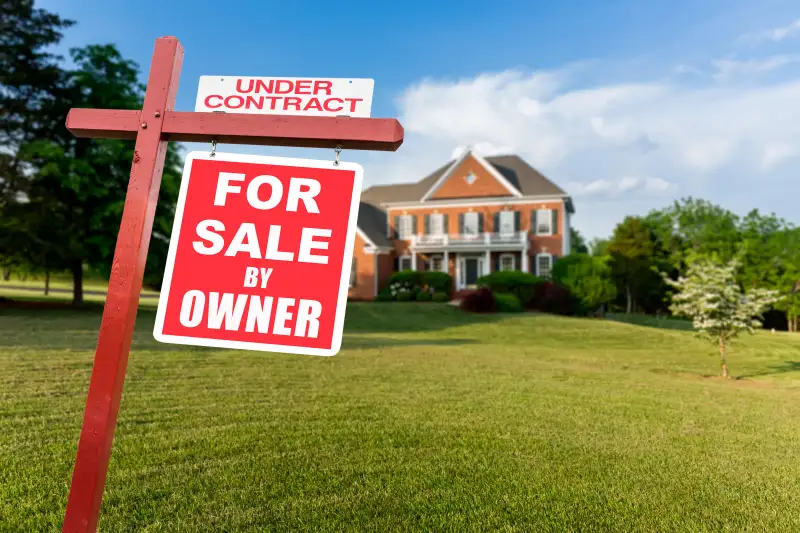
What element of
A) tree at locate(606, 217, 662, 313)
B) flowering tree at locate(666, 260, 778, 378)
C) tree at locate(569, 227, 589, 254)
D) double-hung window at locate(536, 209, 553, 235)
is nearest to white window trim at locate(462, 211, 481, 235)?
double-hung window at locate(536, 209, 553, 235)

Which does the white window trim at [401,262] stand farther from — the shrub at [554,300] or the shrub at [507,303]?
the shrub at [554,300]

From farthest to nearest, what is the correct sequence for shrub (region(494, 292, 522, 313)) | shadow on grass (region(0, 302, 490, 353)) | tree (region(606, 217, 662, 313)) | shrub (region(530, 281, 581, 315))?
tree (region(606, 217, 662, 313)) → shrub (region(530, 281, 581, 315)) → shrub (region(494, 292, 522, 313)) → shadow on grass (region(0, 302, 490, 353))

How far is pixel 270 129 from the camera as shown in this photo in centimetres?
328

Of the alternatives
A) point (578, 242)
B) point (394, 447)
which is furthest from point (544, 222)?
point (578, 242)

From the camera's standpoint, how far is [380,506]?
14.0ft

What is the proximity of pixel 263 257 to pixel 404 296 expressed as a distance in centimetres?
3133

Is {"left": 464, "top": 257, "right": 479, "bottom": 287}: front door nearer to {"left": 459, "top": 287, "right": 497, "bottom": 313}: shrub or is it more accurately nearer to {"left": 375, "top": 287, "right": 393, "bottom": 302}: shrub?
{"left": 375, "top": 287, "right": 393, "bottom": 302}: shrub

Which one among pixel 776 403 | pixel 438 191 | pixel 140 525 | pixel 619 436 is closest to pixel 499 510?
pixel 140 525

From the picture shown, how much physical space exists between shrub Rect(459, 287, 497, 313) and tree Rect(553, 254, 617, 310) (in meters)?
5.85

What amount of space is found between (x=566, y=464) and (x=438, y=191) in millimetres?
33503

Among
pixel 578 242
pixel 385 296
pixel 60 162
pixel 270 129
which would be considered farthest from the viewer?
pixel 578 242

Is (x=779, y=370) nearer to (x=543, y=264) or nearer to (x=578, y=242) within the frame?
(x=543, y=264)

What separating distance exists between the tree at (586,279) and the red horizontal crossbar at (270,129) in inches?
1204

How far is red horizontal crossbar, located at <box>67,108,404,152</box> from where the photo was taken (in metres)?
3.20
